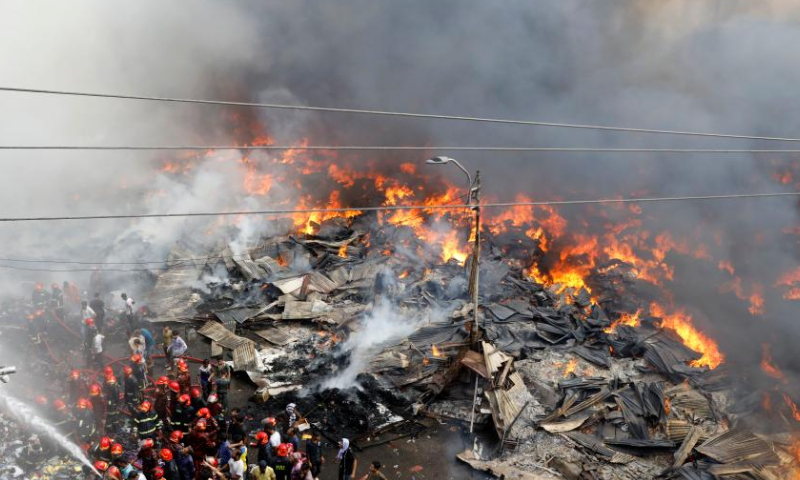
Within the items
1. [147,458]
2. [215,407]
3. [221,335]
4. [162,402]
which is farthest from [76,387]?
[221,335]

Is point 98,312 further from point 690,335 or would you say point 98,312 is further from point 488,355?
point 690,335

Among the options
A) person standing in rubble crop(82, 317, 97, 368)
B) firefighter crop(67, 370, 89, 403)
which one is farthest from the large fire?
firefighter crop(67, 370, 89, 403)

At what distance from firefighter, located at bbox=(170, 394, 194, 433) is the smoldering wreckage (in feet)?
6.49

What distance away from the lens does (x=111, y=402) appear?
1139cm

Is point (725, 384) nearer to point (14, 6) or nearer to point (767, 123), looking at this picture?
point (767, 123)

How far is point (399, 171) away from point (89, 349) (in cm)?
1670

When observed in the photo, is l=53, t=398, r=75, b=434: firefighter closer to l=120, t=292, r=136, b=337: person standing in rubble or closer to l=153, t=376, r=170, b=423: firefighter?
l=153, t=376, r=170, b=423: firefighter

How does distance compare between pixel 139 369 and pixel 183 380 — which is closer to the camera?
pixel 183 380

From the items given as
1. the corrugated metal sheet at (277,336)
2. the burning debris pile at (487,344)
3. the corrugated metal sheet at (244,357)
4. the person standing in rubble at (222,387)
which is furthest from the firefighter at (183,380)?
the corrugated metal sheet at (277,336)

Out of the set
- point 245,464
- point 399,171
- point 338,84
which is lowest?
point 245,464

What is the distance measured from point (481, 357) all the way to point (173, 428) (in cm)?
681

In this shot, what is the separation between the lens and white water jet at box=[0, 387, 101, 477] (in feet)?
33.7

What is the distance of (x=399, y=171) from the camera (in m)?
27.3

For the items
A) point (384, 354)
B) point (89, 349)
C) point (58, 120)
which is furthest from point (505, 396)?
point (58, 120)
